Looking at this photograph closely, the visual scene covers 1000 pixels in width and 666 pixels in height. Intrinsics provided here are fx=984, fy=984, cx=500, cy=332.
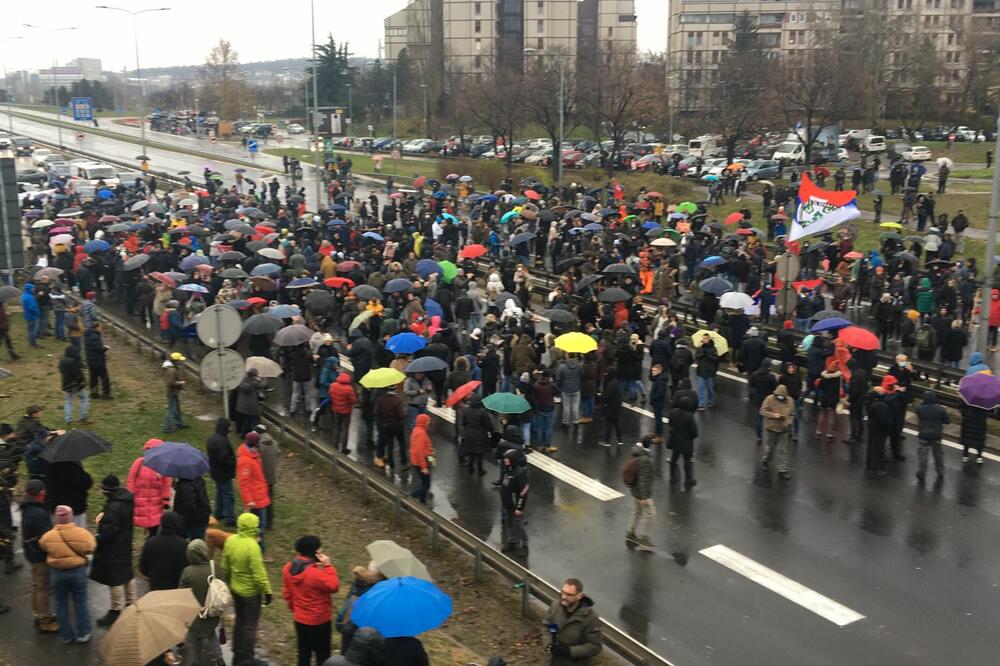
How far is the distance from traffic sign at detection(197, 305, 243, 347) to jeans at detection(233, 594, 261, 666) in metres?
5.15

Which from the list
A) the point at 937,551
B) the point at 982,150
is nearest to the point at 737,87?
the point at 982,150

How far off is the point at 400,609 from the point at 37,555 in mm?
4660

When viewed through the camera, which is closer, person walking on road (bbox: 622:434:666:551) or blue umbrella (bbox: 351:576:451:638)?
blue umbrella (bbox: 351:576:451:638)

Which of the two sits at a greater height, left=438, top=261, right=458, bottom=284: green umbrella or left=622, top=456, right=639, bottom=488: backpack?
left=438, top=261, right=458, bottom=284: green umbrella

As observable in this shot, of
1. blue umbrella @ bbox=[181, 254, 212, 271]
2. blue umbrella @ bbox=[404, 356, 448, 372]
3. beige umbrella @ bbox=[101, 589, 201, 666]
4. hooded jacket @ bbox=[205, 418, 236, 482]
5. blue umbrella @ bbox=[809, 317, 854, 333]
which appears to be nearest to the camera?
beige umbrella @ bbox=[101, 589, 201, 666]

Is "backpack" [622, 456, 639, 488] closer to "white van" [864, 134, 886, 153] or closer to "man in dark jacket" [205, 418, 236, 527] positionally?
"man in dark jacket" [205, 418, 236, 527]

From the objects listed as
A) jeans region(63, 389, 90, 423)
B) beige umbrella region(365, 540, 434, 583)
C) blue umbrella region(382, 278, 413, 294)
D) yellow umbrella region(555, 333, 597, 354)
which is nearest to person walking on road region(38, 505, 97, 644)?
beige umbrella region(365, 540, 434, 583)

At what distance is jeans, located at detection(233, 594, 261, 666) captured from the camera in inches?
393

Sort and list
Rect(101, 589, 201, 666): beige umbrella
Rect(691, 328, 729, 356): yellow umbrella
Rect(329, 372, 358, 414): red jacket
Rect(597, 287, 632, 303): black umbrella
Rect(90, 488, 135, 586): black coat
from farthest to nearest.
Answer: Rect(597, 287, 632, 303): black umbrella
Rect(691, 328, 729, 356): yellow umbrella
Rect(329, 372, 358, 414): red jacket
Rect(90, 488, 135, 586): black coat
Rect(101, 589, 201, 666): beige umbrella

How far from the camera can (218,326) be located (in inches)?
562

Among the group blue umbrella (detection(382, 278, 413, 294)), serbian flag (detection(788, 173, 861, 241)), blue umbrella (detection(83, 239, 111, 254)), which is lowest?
blue umbrella (detection(382, 278, 413, 294))

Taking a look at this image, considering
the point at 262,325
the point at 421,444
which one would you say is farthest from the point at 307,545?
the point at 262,325

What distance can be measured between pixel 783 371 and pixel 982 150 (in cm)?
4963

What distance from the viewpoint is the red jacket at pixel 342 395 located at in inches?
656
